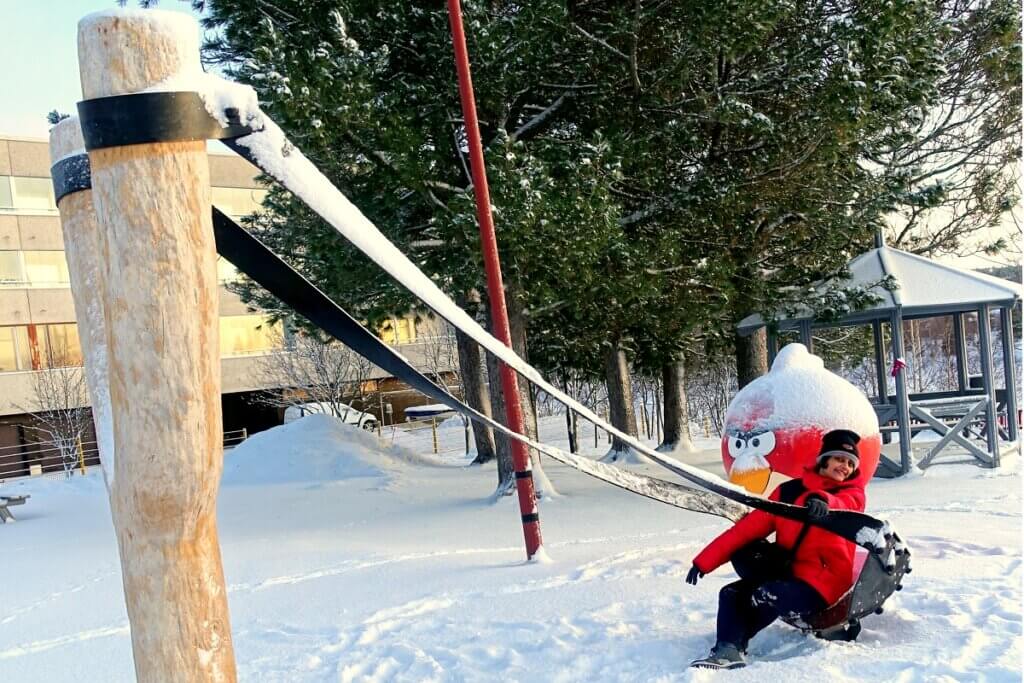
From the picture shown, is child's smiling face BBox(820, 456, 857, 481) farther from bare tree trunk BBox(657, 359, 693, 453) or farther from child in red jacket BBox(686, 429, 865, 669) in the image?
bare tree trunk BBox(657, 359, 693, 453)

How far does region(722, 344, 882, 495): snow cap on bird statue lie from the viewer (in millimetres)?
5574

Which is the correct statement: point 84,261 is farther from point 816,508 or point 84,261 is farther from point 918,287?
point 918,287

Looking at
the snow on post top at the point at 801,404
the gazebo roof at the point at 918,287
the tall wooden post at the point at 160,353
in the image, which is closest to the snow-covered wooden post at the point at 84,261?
the tall wooden post at the point at 160,353

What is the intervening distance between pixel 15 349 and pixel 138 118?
3597cm

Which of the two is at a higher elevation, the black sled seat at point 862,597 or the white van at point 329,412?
the black sled seat at point 862,597

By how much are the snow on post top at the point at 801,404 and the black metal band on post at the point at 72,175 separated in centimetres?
444

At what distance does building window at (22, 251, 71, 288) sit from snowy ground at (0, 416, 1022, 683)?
24556 millimetres

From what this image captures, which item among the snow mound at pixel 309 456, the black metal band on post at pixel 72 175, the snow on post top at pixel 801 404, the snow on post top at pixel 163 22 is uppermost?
the snow on post top at pixel 163 22

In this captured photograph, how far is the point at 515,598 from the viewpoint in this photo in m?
5.71

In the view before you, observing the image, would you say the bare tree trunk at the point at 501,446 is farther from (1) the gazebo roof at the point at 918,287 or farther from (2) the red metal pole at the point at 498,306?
(1) the gazebo roof at the point at 918,287

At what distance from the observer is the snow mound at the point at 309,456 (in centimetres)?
1722

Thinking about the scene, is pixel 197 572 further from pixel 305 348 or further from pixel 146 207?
pixel 305 348

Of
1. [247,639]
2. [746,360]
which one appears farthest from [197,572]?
[746,360]

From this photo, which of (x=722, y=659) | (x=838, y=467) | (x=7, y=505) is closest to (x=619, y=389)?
(x=7, y=505)
